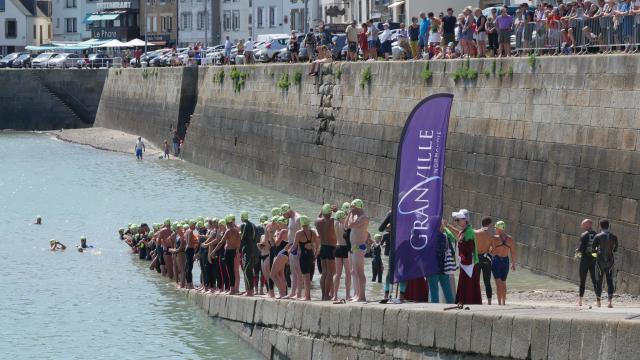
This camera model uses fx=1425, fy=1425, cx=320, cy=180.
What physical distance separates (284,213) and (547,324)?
877 centimetres

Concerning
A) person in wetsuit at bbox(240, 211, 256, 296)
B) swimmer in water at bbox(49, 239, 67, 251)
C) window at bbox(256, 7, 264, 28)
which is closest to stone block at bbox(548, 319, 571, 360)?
person in wetsuit at bbox(240, 211, 256, 296)

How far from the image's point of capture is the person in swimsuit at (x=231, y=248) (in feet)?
80.0

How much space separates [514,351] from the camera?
48.5 ft

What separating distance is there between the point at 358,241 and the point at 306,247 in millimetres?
1246

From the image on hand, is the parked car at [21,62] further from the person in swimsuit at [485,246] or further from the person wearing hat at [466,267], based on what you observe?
the person wearing hat at [466,267]

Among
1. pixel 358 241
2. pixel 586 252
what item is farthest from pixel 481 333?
pixel 586 252

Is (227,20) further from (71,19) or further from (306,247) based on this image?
(306,247)

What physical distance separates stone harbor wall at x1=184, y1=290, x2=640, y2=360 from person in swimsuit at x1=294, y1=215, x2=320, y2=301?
2.15 feet

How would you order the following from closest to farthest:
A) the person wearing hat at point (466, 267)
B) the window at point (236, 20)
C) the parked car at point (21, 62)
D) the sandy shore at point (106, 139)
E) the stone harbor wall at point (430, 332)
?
1. the stone harbor wall at point (430, 332)
2. the person wearing hat at point (466, 267)
3. the sandy shore at point (106, 139)
4. the parked car at point (21, 62)
5. the window at point (236, 20)

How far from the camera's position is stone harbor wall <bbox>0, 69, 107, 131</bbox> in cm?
9044

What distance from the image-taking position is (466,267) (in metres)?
18.8

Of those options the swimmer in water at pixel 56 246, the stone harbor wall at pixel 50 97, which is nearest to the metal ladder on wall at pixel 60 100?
the stone harbor wall at pixel 50 97

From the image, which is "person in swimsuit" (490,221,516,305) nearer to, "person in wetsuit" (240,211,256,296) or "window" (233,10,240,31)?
"person in wetsuit" (240,211,256,296)

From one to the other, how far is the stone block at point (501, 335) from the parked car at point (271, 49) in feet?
154
